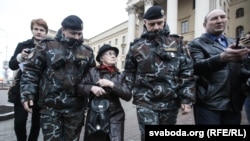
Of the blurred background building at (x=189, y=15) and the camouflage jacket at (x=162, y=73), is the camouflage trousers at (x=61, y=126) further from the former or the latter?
the blurred background building at (x=189, y=15)

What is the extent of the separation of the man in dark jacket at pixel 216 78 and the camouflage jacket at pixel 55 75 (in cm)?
145

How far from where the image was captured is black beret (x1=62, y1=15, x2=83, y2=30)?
3.17m

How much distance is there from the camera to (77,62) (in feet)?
10.5

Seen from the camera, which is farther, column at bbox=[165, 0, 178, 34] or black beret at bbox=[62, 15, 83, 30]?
column at bbox=[165, 0, 178, 34]

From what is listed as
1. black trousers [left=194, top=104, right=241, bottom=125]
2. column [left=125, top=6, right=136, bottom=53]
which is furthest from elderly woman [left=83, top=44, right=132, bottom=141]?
column [left=125, top=6, right=136, bottom=53]

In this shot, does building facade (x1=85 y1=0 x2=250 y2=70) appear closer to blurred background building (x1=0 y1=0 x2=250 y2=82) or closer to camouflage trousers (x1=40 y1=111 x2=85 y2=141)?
blurred background building (x1=0 y1=0 x2=250 y2=82)

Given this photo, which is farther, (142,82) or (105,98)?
(105,98)

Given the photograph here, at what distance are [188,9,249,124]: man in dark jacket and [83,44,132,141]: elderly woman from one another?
2.98 ft

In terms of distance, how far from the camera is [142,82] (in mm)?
3057

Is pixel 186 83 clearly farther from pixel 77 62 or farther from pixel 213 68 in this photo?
pixel 77 62

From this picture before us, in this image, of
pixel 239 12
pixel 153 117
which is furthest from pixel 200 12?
pixel 153 117

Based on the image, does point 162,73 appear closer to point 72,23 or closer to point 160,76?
point 160,76

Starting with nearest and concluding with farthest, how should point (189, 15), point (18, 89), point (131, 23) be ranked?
point (18, 89)
point (189, 15)
point (131, 23)

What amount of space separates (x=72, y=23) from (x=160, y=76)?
1.24 m
